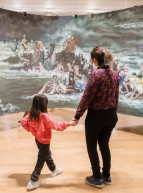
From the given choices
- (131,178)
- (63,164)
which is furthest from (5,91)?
(131,178)

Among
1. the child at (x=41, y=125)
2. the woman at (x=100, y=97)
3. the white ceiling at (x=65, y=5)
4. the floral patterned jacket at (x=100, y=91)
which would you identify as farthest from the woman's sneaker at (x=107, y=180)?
the white ceiling at (x=65, y=5)

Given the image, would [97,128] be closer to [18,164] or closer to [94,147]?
[94,147]

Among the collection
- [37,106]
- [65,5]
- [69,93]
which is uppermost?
[65,5]

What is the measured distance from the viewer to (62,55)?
486 centimetres

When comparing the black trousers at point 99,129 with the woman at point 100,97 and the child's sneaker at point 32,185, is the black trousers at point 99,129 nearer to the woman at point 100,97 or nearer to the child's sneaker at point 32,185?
the woman at point 100,97

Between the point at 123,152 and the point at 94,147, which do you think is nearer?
the point at 94,147

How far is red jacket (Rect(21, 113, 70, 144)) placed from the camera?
2.27m

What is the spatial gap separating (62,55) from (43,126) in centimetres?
287

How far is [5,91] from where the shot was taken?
14.4 feet

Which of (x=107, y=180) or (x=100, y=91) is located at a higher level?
(x=100, y=91)

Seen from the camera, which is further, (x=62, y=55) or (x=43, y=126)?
(x=62, y=55)

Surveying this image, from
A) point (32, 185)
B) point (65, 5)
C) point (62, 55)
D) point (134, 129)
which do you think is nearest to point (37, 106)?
point (32, 185)

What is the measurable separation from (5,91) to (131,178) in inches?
119

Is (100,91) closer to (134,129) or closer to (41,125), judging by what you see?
(41,125)
